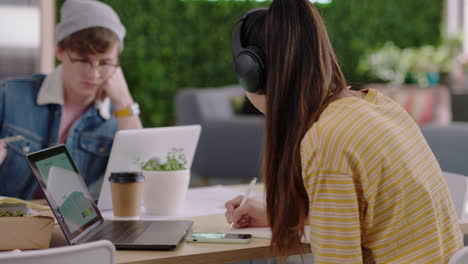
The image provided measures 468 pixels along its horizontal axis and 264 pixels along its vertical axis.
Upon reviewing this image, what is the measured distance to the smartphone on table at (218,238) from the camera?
1.40 m

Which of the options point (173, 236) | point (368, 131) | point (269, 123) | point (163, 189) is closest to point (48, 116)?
point (163, 189)

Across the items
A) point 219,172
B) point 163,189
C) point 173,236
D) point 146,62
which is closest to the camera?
point 173,236

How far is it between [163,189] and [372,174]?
2.36 feet

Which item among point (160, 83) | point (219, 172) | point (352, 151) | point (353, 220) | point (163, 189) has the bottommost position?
point (219, 172)

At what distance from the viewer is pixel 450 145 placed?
3.03m

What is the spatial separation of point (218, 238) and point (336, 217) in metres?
0.36

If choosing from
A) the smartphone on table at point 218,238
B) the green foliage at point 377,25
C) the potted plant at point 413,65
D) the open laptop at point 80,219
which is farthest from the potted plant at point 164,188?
the green foliage at point 377,25

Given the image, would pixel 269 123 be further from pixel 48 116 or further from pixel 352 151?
pixel 48 116

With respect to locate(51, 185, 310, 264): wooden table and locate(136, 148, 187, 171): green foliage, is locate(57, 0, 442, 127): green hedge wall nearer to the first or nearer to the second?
locate(136, 148, 187, 171): green foliage

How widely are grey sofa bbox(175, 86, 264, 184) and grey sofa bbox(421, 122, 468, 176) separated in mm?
1868

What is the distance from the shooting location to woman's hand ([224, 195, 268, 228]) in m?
1.56

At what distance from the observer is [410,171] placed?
1.20 m

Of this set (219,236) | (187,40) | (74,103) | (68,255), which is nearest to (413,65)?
(187,40)

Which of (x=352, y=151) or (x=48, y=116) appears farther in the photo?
(x=48, y=116)
